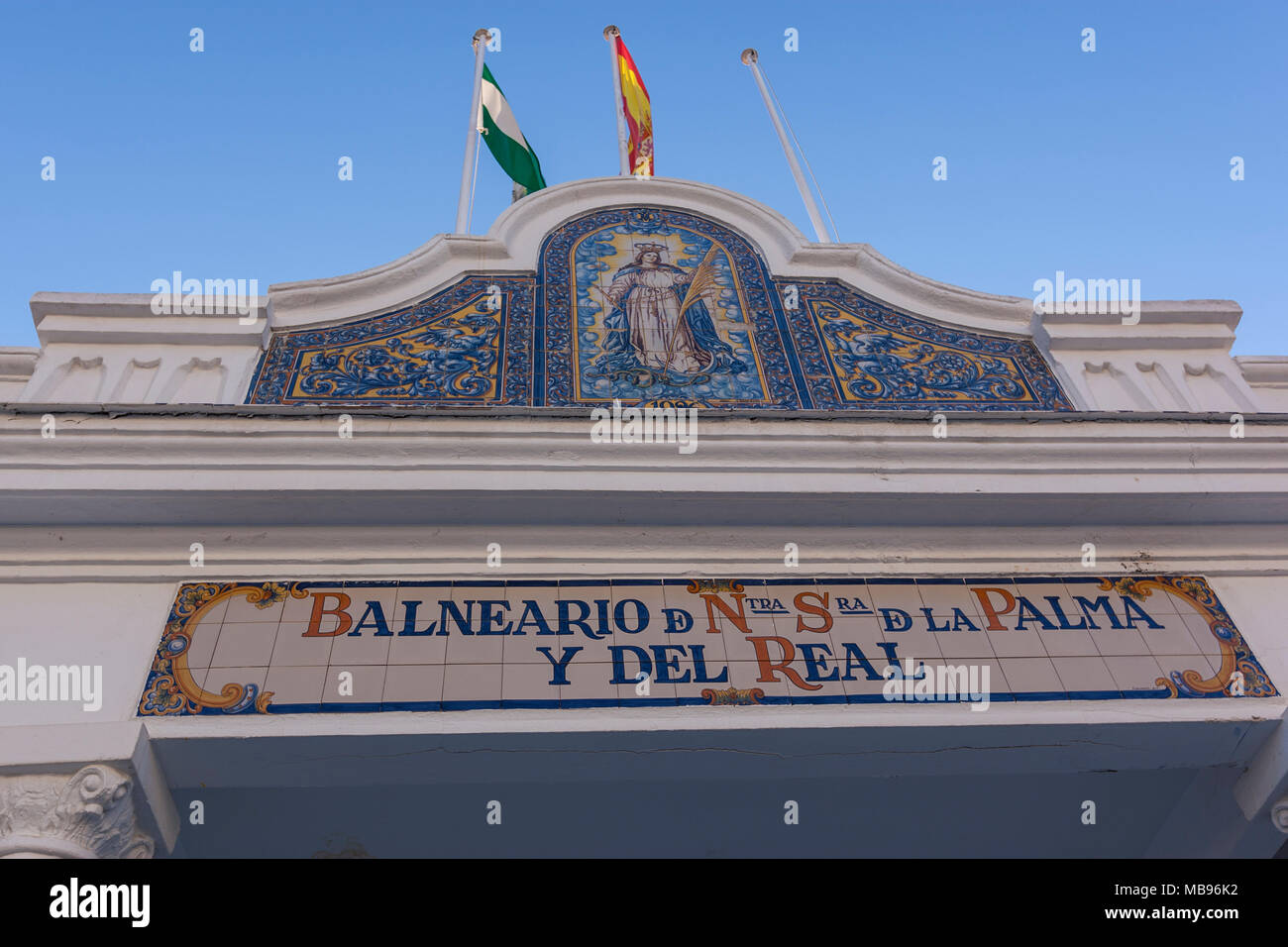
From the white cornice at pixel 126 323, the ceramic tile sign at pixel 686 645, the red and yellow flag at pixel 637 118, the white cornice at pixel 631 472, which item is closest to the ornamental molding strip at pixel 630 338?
the white cornice at pixel 126 323

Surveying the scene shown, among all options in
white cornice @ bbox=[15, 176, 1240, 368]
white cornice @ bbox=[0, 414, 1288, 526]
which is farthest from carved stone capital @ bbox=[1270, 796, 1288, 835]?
white cornice @ bbox=[15, 176, 1240, 368]

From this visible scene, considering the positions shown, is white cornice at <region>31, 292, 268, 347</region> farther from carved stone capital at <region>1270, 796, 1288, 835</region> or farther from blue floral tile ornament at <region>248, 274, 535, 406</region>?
carved stone capital at <region>1270, 796, 1288, 835</region>

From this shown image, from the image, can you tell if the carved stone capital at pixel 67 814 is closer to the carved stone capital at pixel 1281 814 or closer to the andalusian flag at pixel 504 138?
the carved stone capital at pixel 1281 814

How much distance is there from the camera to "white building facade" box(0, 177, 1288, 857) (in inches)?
150

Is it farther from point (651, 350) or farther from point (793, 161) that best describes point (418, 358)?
point (793, 161)

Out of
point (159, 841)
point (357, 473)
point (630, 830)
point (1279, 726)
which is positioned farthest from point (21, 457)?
point (1279, 726)

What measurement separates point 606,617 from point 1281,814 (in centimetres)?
244

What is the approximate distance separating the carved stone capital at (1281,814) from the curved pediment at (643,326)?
6.39ft

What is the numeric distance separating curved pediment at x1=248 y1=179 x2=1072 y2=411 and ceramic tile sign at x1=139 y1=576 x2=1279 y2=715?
3.57 ft

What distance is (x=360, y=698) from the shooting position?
382cm

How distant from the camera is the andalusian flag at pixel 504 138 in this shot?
8.16 meters

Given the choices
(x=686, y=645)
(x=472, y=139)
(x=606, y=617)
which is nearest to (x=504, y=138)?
(x=472, y=139)

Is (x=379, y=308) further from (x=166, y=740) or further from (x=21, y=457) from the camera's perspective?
(x=166, y=740)
